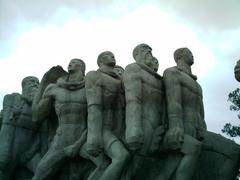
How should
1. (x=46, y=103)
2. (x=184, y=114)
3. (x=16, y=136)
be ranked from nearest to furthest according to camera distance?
(x=184, y=114) → (x=46, y=103) → (x=16, y=136)

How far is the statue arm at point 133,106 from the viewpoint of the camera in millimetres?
7926

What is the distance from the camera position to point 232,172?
28.7 feet

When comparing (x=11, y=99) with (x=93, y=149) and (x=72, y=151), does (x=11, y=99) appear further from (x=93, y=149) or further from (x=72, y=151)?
(x=93, y=149)

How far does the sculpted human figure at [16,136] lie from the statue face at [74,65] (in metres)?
1.42

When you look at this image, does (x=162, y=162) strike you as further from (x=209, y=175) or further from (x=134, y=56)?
(x=134, y=56)

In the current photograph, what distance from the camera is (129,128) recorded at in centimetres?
805

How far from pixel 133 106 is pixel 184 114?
3.61 feet

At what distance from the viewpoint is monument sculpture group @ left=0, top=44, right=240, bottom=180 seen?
8.20 m

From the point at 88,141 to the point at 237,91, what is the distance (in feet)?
49.5

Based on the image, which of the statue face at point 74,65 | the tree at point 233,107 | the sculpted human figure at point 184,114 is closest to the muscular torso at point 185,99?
the sculpted human figure at point 184,114

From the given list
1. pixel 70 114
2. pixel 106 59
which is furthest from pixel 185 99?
pixel 70 114

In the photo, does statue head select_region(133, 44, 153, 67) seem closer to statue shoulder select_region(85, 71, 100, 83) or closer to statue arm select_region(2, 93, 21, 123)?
statue shoulder select_region(85, 71, 100, 83)

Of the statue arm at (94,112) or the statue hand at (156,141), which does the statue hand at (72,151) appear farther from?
the statue hand at (156,141)

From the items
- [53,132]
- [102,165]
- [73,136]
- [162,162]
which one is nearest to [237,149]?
[162,162]
